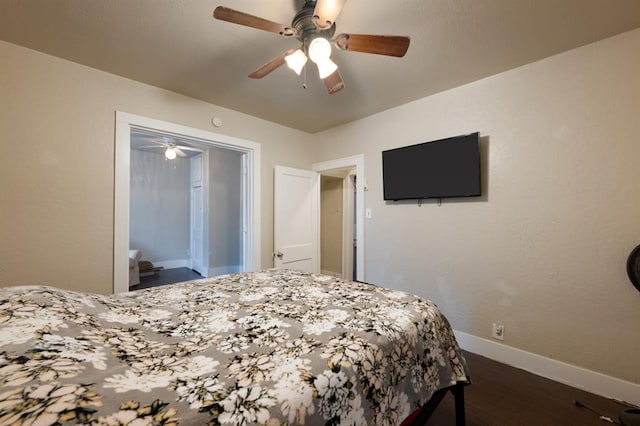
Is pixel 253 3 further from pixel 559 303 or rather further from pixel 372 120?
pixel 559 303

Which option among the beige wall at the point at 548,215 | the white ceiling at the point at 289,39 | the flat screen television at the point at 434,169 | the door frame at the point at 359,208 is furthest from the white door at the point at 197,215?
the beige wall at the point at 548,215

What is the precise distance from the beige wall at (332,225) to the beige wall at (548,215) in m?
2.26

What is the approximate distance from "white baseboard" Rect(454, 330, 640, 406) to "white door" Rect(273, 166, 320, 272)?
2.02m

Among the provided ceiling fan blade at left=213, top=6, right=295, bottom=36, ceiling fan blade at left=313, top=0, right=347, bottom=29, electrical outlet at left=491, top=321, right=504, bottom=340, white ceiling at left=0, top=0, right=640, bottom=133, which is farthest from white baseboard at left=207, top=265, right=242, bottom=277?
ceiling fan blade at left=313, top=0, right=347, bottom=29

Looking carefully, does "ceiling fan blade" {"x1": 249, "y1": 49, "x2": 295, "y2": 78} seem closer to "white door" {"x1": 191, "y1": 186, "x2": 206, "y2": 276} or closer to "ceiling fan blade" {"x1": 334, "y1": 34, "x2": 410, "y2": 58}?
"ceiling fan blade" {"x1": 334, "y1": 34, "x2": 410, "y2": 58}

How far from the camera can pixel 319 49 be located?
1.45 m

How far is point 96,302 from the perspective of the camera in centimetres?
110

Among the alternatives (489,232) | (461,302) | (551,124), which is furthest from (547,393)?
(551,124)

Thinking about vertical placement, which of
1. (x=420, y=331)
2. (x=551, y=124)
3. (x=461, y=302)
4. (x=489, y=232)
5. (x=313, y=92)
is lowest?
(x=461, y=302)

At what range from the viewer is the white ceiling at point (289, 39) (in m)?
1.54

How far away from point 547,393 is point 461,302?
80 cm

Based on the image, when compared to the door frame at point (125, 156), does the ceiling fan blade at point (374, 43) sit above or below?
above

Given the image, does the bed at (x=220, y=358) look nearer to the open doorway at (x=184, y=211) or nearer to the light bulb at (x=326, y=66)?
Result: the light bulb at (x=326, y=66)

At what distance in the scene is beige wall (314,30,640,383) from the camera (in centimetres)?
176
